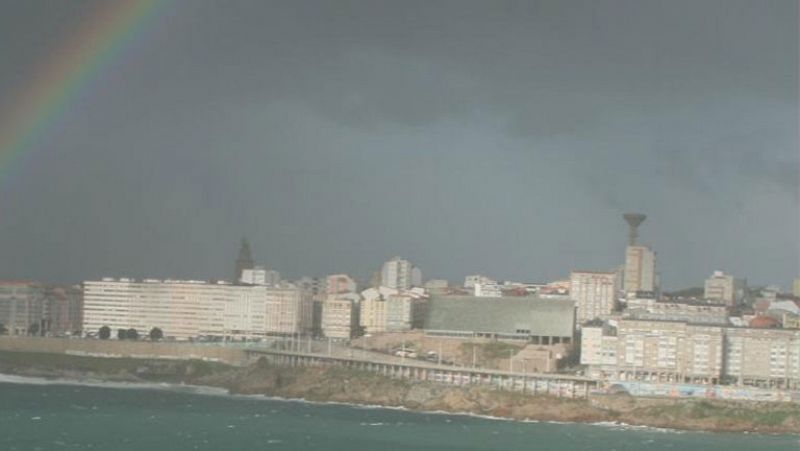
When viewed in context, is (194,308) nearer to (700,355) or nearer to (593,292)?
(593,292)

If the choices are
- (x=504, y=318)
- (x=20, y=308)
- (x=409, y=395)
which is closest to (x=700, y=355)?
(x=409, y=395)

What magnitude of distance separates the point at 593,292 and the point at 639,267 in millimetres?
17153

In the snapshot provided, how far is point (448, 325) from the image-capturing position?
73125 mm

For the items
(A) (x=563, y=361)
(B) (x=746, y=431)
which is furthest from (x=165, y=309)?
(B) (x=746, y=431)

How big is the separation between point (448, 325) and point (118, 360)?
16934 millimetres

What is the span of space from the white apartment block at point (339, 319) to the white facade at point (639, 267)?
23.0 meters

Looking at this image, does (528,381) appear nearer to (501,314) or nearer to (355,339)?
(501,314)

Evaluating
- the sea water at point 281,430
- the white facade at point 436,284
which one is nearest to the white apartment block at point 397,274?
the white facade at point 436,284

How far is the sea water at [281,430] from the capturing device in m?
40.0

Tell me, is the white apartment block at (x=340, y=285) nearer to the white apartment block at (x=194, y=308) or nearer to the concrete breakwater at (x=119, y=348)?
the white apartment block at (x=194, y=308)

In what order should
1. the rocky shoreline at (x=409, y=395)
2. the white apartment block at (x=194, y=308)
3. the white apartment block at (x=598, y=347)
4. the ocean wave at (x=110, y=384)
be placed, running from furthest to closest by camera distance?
the white apartment block at (x=194, y=308)
the ocean wave at (x=110, y=384)
the white apartment block at (x=598, y=347)
the rocky shoreline at (x=409, y=395)

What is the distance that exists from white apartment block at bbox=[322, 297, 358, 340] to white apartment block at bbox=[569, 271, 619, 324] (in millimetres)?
13173

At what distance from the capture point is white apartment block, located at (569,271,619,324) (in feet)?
270

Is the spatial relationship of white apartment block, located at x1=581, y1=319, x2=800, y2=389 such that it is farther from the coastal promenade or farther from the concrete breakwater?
the concrete breakwater
